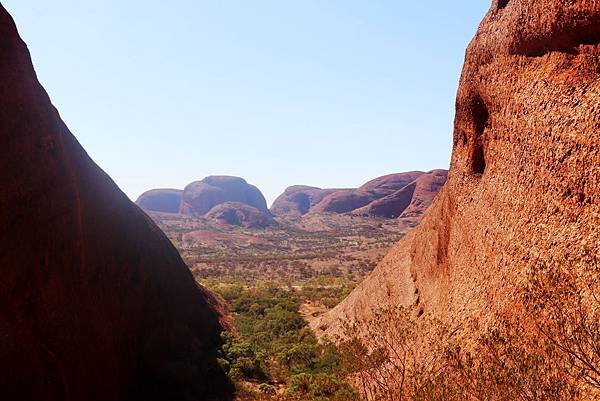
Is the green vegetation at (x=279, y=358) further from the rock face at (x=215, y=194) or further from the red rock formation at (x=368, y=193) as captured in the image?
the rock face at (x=215, y=194)

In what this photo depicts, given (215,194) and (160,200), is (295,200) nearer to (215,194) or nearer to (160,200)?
(215,194)

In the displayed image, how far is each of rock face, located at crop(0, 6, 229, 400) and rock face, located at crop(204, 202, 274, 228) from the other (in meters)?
114

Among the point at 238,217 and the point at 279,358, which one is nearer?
the point at 279,358

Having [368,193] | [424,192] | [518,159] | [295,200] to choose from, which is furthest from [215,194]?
[518,159]

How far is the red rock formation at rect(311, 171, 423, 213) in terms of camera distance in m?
145

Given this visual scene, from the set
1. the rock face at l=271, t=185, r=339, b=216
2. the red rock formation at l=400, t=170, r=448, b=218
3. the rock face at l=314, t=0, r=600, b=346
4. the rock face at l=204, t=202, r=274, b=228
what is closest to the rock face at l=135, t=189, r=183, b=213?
the rock face at l=204, t=202, r=274, b=228

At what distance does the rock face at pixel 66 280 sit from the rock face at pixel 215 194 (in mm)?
140848

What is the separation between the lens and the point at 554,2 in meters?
8.02

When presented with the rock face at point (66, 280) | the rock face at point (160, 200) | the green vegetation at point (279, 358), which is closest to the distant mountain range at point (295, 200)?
the rock face at point (160, 200)

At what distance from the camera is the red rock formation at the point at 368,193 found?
14538 centimetres

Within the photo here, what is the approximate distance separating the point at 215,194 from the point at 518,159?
15536 cm

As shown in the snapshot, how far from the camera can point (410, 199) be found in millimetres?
128125

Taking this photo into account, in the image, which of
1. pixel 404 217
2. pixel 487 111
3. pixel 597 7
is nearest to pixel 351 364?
pixel 487 111

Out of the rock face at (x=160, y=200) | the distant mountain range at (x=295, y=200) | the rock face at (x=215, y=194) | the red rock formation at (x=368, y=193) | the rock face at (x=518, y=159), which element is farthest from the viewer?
the rock face at (x=160, y=200)
